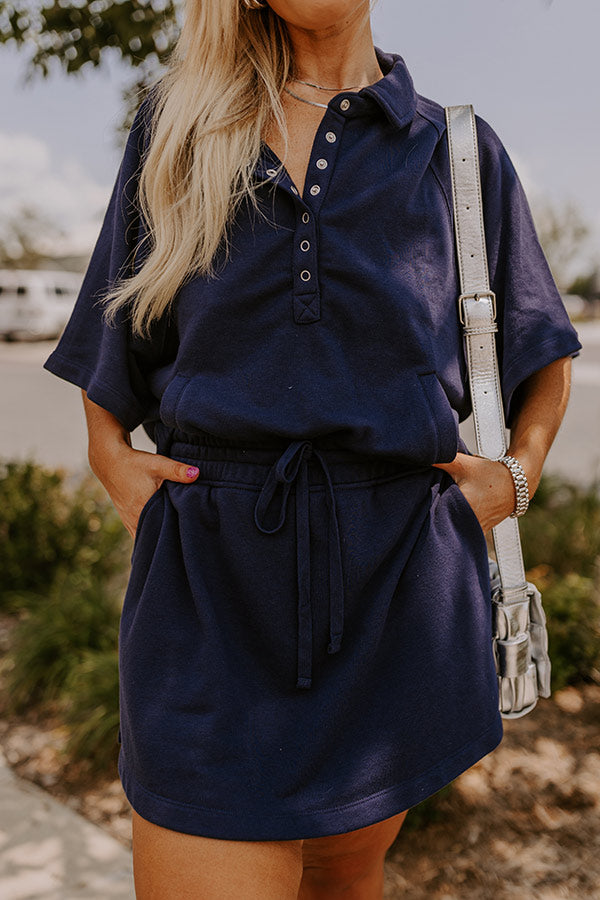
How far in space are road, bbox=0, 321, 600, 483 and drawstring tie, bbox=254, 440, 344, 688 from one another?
17.5 feet

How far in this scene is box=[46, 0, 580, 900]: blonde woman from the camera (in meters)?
1.42

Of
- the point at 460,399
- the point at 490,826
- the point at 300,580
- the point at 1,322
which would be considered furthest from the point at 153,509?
the point at 1,322

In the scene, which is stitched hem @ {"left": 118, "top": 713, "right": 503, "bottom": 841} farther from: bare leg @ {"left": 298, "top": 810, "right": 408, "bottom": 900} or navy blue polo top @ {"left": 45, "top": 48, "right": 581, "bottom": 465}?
navy blue polo top @ {"left": 45, "top": 48, "right": 581, "bottom": 465}

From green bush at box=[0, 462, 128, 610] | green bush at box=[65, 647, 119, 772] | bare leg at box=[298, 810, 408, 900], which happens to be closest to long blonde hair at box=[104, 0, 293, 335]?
bare leg at box=[298, 810, 408, 900]

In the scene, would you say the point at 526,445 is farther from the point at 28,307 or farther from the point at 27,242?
the point at 27,242

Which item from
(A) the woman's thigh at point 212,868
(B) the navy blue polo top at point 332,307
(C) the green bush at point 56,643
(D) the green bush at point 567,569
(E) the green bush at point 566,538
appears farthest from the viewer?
(E) the green bush at point 566,538

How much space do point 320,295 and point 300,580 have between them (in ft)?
1.57

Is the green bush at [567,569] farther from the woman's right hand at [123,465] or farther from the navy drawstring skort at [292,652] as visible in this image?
the woman's right hand at [123,465]

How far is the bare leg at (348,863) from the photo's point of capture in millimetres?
1676

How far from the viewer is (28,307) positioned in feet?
76.1

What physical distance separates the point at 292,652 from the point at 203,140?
2.97 ft

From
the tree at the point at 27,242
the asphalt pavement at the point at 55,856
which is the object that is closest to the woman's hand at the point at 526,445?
the asphalt pavement at the point at 55,856

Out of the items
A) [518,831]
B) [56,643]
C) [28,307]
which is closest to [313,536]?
[518,831]

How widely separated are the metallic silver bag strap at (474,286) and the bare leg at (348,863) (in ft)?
2.52
